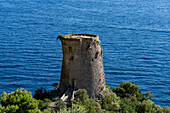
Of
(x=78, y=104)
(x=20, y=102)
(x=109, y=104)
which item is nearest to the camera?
(x=20, y=102)

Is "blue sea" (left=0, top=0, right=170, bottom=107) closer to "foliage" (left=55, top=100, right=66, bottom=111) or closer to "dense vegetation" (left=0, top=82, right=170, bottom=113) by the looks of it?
"dense vegetation" (left=0, top=82, right=170, bottom=113)

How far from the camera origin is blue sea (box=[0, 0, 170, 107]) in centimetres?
8900

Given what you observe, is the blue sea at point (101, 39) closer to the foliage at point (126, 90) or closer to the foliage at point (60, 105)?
the foliage at point (126, 90)

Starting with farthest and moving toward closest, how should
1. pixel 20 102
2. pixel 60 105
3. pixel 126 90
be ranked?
pixel 126 90
pixel 60 105
pixel 20 102

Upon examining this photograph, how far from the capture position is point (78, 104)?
46344 mm

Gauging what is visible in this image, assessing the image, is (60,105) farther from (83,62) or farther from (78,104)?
(83,62)

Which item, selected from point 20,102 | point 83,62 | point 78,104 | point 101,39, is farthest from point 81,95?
point 101,39

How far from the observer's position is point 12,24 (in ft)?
481

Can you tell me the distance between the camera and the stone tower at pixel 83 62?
1939 inches

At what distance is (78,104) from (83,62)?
7374 millimetres

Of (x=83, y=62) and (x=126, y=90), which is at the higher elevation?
(x=83, y=62)

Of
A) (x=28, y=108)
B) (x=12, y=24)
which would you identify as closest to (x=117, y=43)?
(x=12, y=24)

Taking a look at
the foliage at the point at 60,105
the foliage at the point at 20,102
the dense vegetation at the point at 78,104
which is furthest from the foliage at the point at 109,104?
the foliage at the point at 20,102

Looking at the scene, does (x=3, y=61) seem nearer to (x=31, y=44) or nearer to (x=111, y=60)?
(x=31, y=44)
